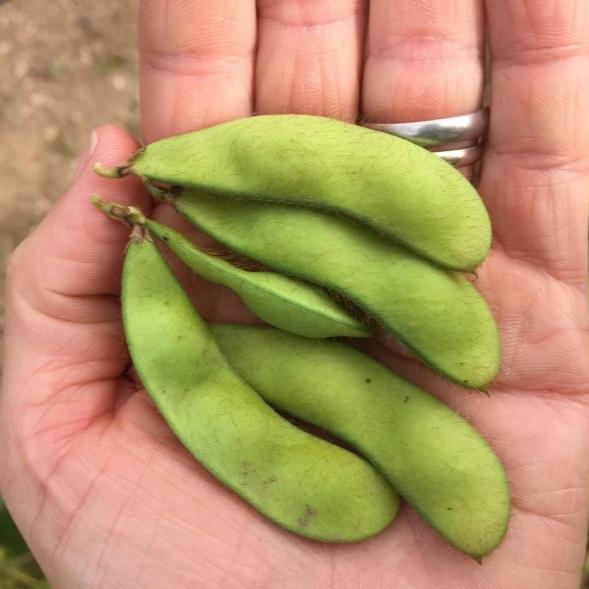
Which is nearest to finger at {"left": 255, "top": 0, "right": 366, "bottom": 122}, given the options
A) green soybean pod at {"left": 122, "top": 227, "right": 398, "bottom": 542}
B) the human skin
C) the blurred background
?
the human skin

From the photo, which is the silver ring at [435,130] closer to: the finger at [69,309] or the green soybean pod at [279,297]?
the green soybean pod at [279,297]

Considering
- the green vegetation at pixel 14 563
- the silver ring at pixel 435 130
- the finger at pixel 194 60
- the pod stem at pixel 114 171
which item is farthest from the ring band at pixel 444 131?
the green vegetation at pixel 14 563

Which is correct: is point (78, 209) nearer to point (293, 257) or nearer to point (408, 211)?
point (293, 257)

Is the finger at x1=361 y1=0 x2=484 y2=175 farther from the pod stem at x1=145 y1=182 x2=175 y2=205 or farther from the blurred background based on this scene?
the blurred background

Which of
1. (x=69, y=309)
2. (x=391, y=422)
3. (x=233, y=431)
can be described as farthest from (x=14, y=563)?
(x=391, y=422)

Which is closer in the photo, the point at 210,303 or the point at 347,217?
the point at 347,217

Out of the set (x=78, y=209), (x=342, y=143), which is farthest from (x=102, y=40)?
(x=342, y=143)
